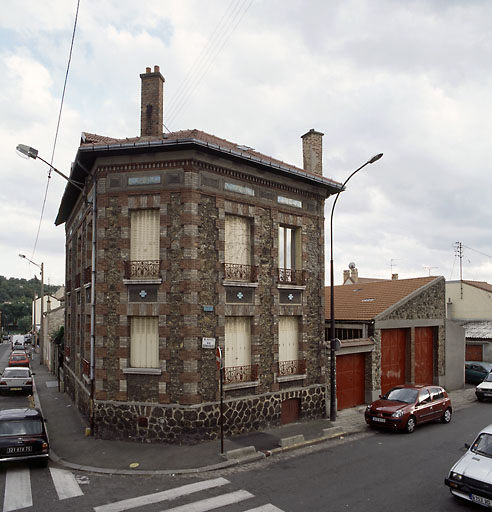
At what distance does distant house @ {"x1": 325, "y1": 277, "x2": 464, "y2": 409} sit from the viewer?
68.1ft

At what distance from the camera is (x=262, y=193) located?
56.5 ft

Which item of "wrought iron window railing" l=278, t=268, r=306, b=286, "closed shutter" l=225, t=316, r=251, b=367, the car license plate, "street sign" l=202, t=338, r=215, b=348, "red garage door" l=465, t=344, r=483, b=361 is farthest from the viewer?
"red garage door" l=465, t=344, r=483, b=361

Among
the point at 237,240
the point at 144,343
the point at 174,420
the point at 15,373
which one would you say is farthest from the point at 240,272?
the point at 15,373

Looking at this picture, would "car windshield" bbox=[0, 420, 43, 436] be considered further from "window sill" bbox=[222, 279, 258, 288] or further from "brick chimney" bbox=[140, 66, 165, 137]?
"brick chimney" bbox=[140, 66, 165, 137]

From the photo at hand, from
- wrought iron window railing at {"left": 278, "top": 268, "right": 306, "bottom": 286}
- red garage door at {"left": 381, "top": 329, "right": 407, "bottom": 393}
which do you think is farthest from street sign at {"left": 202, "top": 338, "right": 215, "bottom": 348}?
red garage door at {"left": 381, "top": 329, "right": 407, "bottom": 393}

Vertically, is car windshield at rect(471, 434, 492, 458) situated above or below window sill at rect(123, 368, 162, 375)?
below

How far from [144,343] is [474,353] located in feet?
96.2

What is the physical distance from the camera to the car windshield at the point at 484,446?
1039 centimetres

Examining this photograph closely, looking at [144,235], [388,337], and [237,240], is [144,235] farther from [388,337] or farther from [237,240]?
[388,337]

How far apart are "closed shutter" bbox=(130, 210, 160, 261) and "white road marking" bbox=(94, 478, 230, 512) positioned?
24.1 ft

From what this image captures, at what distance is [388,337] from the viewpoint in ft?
74.2

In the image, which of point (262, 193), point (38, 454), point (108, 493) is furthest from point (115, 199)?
point (108, 493)

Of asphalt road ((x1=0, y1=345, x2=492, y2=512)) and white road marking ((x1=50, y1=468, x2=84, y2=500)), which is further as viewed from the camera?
white road marking ((x1=50, y1=468, x2=84, y2=500))

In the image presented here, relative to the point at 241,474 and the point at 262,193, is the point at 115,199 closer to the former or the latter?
the point at 262,193
